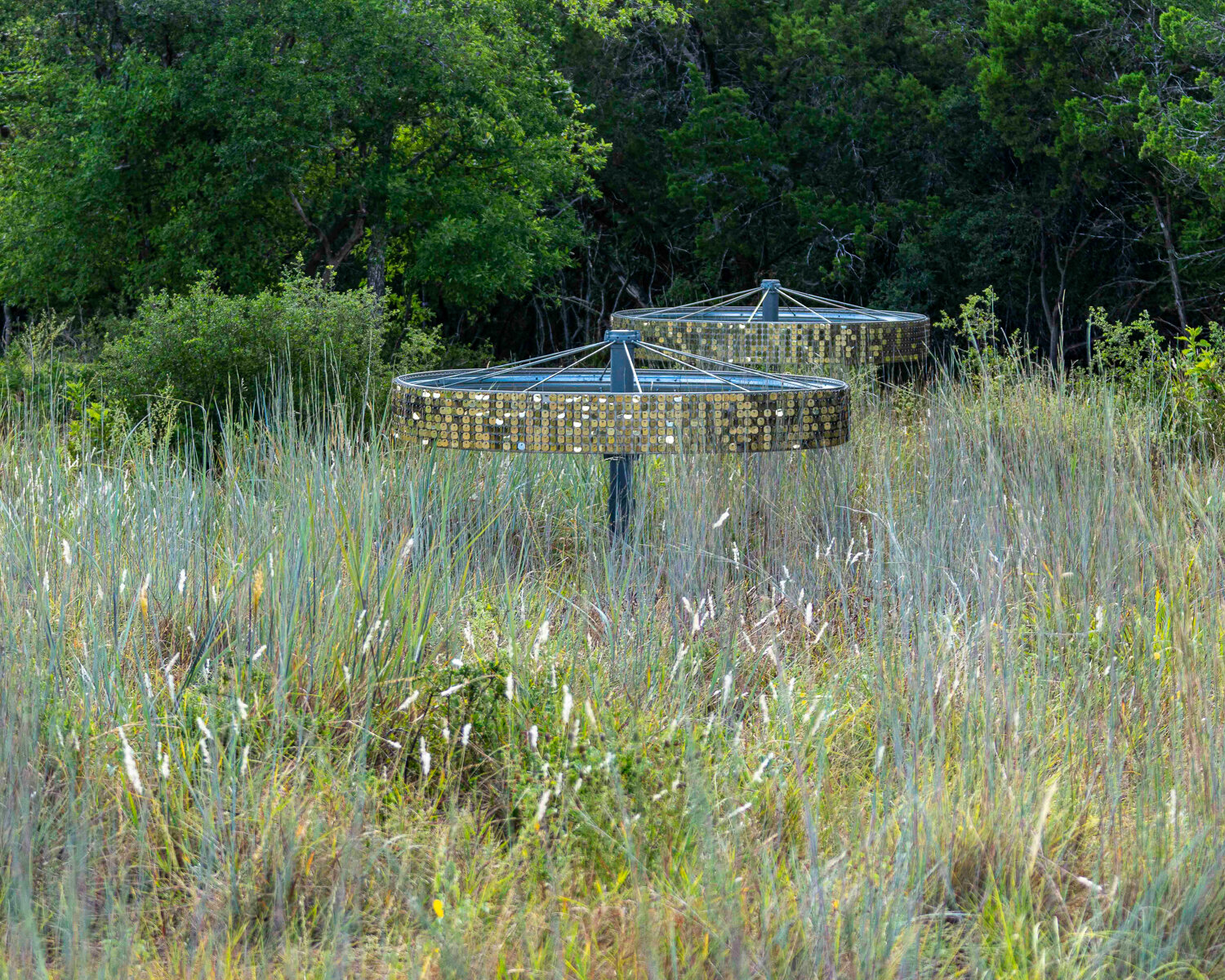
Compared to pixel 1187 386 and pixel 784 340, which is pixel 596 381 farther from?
pixel 1187 386

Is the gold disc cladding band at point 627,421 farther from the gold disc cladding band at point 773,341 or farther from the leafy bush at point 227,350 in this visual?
the leafy bush at point 227,350

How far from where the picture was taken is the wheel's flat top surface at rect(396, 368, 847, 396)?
373 cm

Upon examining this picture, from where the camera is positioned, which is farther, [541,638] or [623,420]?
[623,420]

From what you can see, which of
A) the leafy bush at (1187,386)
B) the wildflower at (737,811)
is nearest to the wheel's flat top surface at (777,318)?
the leafy bush at (1187,386)

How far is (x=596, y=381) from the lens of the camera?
159 inches

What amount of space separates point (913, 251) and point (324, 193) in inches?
208

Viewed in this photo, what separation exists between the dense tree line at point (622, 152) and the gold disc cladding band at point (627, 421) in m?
7.41

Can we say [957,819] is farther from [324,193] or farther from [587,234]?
[587,234]

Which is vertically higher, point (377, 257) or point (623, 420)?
point (377, 257)

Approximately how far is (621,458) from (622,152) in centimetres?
1119

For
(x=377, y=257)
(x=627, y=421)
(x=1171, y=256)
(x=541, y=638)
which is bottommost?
(x=541, y=638)

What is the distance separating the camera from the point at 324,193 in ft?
39.9

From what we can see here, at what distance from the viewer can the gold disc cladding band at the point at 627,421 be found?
3.24 meters

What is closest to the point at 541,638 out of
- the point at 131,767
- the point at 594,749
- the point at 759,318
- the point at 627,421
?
the point at 594,749
